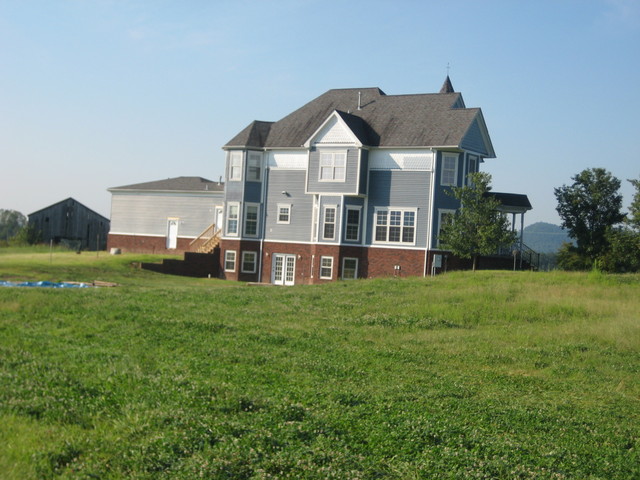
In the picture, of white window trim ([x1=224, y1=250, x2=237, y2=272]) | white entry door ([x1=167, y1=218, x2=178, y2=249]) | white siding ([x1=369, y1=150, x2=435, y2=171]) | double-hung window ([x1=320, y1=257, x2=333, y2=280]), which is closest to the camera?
white siding ([x1=369, y1=150, x2=435, y2=171])

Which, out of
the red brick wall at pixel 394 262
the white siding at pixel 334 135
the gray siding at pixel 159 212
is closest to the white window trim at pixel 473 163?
the red brick wall at pixel 394 262

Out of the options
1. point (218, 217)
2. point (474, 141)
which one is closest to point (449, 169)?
point (474, 141)

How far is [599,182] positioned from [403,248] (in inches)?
526

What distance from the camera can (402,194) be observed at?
3694cm

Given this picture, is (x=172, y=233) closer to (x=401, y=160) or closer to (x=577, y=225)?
(x=401, y=160)

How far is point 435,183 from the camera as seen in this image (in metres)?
36.1

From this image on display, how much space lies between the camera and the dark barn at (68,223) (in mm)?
58250

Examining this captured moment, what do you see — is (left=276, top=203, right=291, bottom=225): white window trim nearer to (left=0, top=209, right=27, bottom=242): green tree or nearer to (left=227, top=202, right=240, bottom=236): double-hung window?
(left=227, top=202, right=240, bottom=236): double-hung window

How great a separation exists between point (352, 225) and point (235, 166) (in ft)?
26.7

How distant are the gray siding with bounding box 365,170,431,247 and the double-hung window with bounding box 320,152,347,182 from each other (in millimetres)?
1516

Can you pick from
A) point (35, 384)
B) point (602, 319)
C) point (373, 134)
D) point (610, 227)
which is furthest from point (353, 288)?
point (610, 227)

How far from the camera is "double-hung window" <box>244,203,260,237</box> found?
41.2m

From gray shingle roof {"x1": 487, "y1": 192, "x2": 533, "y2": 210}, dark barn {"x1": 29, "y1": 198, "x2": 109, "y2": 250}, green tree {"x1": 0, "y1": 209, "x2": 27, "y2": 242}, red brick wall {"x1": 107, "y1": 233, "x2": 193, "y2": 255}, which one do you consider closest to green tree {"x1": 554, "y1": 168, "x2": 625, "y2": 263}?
gray shingle roof {"x1": 487, "y1": 192, "x2": 533, "y2": 210}

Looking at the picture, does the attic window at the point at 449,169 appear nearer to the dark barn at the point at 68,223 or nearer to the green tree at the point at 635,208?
the green tree at the point at 635,208
